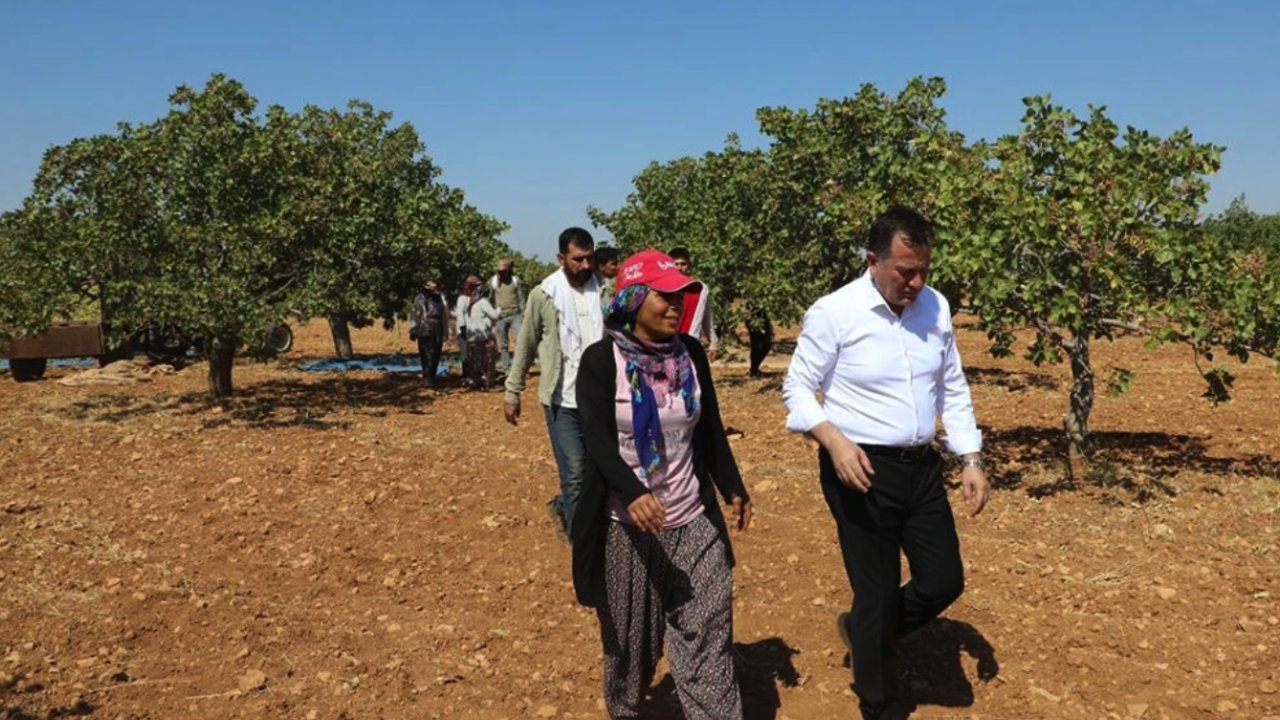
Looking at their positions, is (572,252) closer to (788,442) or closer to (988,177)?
(988,177)

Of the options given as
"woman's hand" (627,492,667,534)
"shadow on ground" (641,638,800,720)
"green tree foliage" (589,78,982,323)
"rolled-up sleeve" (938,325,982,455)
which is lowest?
"shadow on ground" (641,638,800,720)

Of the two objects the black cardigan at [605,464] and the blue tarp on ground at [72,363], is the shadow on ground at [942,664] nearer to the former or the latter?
the black cardigan at [605,464]

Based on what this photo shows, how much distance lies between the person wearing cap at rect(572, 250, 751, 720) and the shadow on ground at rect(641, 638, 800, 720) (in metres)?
0.60

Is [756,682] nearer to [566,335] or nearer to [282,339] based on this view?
[566,335]

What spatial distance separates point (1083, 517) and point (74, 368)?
1791 centimetres

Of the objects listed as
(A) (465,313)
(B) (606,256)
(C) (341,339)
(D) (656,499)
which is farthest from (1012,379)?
(C) (341,339)

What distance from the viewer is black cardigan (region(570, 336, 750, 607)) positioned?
139 inches

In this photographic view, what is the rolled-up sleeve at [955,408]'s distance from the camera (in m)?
3.90

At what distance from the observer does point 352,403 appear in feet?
44.7

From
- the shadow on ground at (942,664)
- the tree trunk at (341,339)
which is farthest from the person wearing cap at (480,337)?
the shadow on ground at (942,664)

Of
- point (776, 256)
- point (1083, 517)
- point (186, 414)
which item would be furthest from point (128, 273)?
point (1083, 517)

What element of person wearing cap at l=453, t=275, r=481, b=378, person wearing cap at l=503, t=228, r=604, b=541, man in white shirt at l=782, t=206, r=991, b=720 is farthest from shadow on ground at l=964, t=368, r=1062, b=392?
man in white shirt at l=782, t=206, r=991, b=720

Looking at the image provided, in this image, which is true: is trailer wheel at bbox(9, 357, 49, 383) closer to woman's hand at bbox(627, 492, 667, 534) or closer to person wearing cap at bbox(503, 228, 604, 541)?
person wearing cap at bbox(503, 228, 604, 541)

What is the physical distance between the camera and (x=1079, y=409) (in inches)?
294
